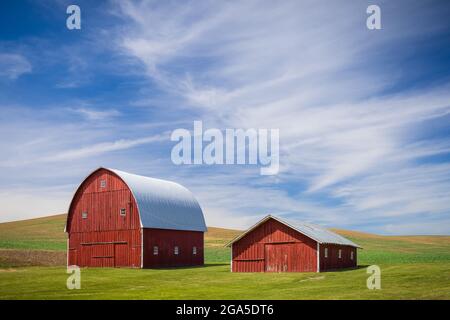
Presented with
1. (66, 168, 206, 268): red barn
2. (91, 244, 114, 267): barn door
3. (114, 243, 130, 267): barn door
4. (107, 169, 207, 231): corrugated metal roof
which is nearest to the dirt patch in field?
(66, 168, 206, 268): red barn

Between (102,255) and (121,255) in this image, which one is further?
(102,255)

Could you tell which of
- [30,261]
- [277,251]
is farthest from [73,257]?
[277,251]

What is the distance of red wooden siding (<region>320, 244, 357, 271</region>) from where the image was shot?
149 feet

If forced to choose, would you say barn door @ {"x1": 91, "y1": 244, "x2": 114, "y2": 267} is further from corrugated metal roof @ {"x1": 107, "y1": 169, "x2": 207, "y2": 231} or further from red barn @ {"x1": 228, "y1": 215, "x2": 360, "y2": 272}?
red barn @ {"x1": 228, "y1": 215, "x2": 360, "y2": 272}

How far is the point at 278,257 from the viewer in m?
46.0

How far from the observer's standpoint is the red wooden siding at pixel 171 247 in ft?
170

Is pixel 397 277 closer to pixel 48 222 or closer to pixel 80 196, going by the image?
pixel 80 196

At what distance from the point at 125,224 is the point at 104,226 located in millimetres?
2767

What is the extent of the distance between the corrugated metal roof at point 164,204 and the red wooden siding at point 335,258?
651 inches

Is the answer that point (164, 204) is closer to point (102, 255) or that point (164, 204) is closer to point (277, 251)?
point (102, 255)

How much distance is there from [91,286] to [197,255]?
27.5 metres

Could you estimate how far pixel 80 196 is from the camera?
183 ft

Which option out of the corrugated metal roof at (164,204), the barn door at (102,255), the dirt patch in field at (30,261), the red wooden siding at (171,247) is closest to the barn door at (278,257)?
the red wooden siding at (171,247)
